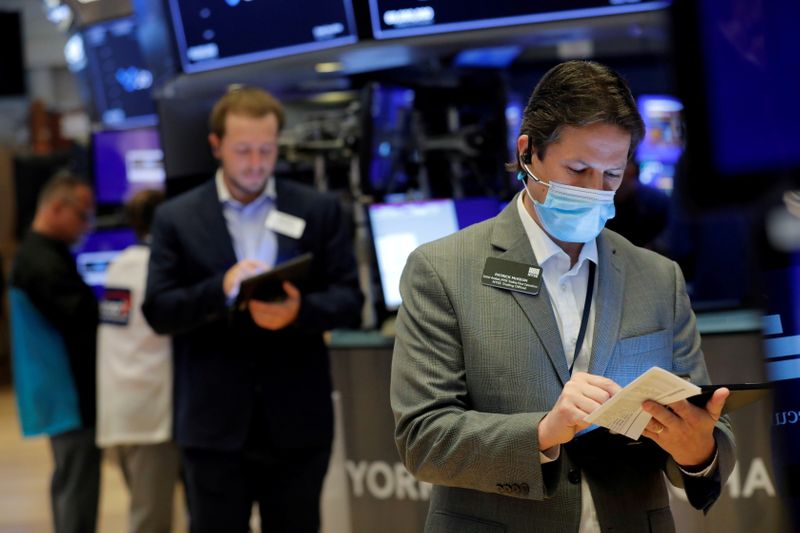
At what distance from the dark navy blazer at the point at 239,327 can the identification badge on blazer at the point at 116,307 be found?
1202 millimetres

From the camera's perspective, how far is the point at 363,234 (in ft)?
13.6

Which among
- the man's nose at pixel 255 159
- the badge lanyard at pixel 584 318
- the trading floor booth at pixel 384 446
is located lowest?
the trading floor booth at pixel 384 446

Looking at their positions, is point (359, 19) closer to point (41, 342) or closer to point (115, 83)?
point (41, 342)

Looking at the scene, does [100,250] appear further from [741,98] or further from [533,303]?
[741,98]

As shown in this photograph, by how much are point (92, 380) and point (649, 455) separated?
3.55 metres

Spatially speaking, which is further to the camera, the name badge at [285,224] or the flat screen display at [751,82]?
the name badge at [285,224]

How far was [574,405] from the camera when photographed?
1.53 m

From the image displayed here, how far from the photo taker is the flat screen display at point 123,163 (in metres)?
5.72

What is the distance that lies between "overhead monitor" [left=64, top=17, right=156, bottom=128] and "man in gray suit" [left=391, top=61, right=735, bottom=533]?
474cm

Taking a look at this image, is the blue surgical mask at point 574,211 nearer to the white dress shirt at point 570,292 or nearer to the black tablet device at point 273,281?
the white dress shirt at point 570,292

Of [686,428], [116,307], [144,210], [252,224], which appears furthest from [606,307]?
[144,210]

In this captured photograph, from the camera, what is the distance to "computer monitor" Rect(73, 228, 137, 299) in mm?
5738

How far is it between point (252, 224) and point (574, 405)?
1990 millimetres

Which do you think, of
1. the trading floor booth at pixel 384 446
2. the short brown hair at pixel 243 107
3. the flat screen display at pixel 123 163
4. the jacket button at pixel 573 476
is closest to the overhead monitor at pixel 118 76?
the flat screen display at pixel 123 163
